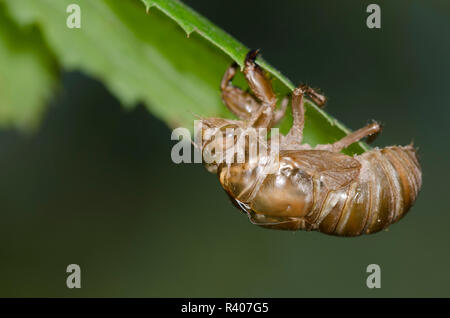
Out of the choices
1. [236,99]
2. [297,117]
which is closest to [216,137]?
[236,99]

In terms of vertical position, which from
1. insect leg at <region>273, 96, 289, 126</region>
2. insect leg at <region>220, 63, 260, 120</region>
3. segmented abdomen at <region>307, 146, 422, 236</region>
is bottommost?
segmented abdomen at <region>307, 146, 422, 236</region>

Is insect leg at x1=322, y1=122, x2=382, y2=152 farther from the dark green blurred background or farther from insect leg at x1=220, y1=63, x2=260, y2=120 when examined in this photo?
the dark green blurred background

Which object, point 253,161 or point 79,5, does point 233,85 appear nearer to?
point 253,161

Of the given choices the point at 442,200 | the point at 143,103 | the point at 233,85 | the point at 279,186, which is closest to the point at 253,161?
the point at 279,186

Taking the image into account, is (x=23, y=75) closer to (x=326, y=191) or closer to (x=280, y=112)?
(x=280, y=112)

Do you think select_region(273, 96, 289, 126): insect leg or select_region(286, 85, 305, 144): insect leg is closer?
select_region(286, 85, 305, 144): insect leg

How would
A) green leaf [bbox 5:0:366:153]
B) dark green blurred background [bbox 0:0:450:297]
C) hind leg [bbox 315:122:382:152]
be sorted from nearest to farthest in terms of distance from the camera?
green leaf [bbox 5:0:366:153]
hind leg [bbox 315:122:382:152]
dark green blurred background [bbox 0:0:450:297]

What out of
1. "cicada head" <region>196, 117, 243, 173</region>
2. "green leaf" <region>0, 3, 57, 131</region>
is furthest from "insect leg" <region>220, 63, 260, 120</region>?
"green leaf" <region>0, 3, 57, 131</region>
